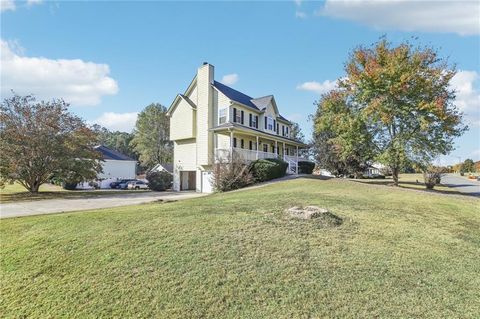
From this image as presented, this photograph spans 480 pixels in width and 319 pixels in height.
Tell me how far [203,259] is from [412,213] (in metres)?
7.37

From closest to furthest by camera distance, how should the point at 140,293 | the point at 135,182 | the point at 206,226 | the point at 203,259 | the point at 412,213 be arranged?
1. the point at 140,293
2. the point at 203,259
3. the point at 206,226
4. the point at 412,213
5. the point at 135,182

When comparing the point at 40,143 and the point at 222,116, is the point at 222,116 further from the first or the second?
the point at 40,143

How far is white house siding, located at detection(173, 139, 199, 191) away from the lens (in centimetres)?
2931

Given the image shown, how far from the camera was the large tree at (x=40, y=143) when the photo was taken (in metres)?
22.6

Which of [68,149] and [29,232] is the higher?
[68,149]

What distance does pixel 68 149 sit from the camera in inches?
968

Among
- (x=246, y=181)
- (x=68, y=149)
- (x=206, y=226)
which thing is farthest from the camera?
(x=68, y=149)

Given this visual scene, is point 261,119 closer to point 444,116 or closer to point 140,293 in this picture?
point 444,116

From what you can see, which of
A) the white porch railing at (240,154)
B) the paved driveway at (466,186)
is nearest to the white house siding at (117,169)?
the white porch railing at (240,154)

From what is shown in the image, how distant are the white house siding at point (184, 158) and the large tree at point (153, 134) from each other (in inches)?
1207

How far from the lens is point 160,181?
31.6 m

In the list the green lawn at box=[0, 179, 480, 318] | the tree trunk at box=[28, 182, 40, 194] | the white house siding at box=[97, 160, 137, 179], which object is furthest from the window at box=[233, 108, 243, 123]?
the white house siding at box=[97, 160, 137, 179]

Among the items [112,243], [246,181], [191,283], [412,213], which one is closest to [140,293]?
[191,283]

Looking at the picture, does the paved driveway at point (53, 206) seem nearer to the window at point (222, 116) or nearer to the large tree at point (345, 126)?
the window at point (222, 116)
